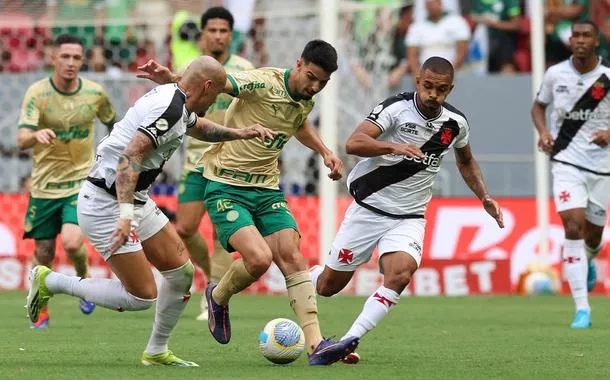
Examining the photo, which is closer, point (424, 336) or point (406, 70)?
point (424, 336)

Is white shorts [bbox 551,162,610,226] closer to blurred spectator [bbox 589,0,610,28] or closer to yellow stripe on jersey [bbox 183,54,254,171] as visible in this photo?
yellow stripe on jersey [bbox 183,54,254,171]

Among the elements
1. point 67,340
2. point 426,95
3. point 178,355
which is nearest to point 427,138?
point 426,95

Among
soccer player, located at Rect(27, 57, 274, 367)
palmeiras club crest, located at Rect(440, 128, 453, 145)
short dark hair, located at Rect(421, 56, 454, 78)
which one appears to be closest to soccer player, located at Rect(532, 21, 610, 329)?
palmeiras club crest, located at Rect(440, 128, 453, 145)

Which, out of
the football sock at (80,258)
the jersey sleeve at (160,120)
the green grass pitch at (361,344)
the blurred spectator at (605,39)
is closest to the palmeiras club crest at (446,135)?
the green grass pitch at (361,344)

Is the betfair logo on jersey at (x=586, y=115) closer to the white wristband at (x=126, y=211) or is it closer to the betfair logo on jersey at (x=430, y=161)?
the betfair logo on jersey at (x=430, y=161)

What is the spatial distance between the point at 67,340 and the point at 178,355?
1.45 m

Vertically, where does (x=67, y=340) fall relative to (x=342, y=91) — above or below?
below

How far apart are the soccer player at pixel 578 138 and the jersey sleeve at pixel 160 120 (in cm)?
568

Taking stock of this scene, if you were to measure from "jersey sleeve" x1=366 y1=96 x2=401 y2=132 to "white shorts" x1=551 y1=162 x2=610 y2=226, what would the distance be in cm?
391

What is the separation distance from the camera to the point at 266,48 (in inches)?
750

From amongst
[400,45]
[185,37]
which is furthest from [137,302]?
[400,45]

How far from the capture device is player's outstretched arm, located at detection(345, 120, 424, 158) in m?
9.37

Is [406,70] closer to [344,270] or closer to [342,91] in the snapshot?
[342,91]

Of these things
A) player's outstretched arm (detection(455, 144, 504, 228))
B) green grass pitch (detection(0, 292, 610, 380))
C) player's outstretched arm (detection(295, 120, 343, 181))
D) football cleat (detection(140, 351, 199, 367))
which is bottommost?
green grass pitch (detection(0, 292, 610, 380))
